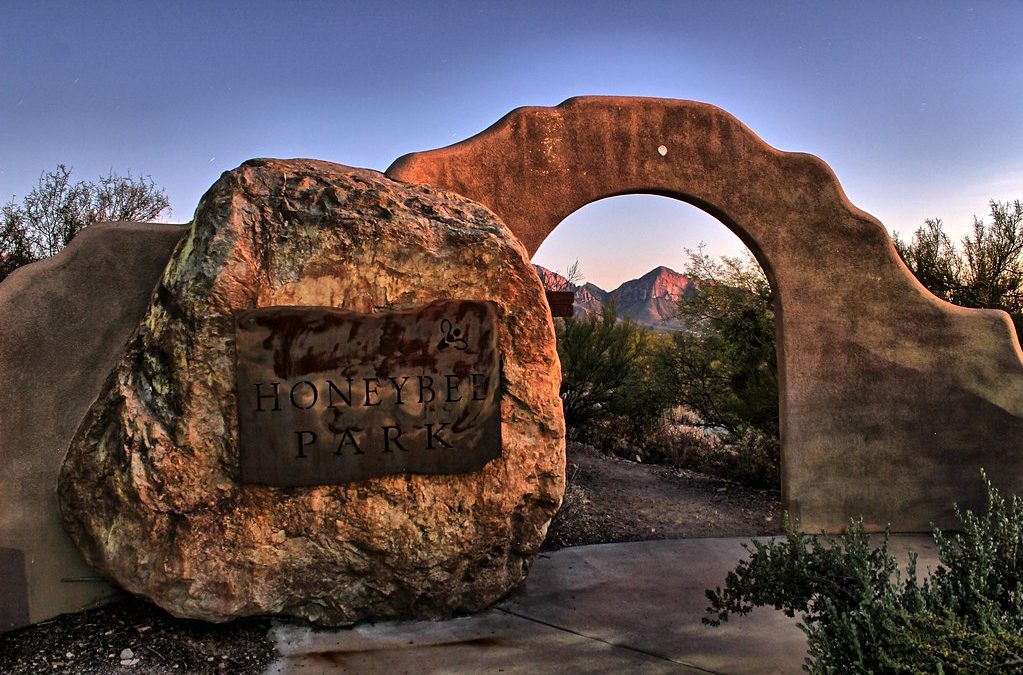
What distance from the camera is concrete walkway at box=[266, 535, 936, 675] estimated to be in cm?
395

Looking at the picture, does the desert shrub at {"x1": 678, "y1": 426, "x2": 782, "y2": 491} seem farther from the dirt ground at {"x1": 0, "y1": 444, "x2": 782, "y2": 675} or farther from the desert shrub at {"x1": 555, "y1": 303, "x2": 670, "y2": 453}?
the desert shrub at {"x1": 555, "y1": 303, "x2": 670, "y2": 453}

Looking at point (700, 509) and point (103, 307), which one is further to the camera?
point (700, 509)

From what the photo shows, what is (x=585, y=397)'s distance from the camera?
10320 millimetres

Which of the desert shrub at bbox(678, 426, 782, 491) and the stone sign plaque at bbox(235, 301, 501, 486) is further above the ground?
the stone sign plaque at bbox(235, 301, 501, 486)

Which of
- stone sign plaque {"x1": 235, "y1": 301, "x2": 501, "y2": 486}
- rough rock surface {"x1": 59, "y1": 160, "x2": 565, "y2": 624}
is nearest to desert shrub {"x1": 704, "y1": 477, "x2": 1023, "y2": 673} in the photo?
rough rock surface {"x1": 59, "y1": 160, "x2": 565, "y2": 624}

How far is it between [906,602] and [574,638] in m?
1.85

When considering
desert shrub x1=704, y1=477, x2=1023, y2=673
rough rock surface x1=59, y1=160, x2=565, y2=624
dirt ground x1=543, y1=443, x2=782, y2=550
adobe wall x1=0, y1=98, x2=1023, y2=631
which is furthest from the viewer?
dirt ground x1=543, y1=443, x2=782, y2=550

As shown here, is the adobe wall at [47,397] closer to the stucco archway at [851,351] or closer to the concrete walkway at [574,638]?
the concrete walkway at [574,638]

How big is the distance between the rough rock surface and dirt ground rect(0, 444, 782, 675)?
244 millimetres

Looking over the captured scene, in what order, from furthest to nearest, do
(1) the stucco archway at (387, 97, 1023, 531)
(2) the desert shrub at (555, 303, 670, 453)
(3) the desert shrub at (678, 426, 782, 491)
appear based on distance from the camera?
(2) the desert shrub at (555, 303, 670, 453) → (3) the desert shrub at (678, 426, 782, 491) → (1) the stucco archway at (387, 97, 1023, 531)

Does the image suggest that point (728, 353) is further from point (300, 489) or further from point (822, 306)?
point (300, 489)

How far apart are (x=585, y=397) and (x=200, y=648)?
6.92m

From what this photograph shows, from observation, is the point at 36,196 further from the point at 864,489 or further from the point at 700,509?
the point at 864,489

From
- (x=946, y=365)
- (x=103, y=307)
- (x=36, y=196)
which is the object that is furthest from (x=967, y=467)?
(x=36, y=196)
